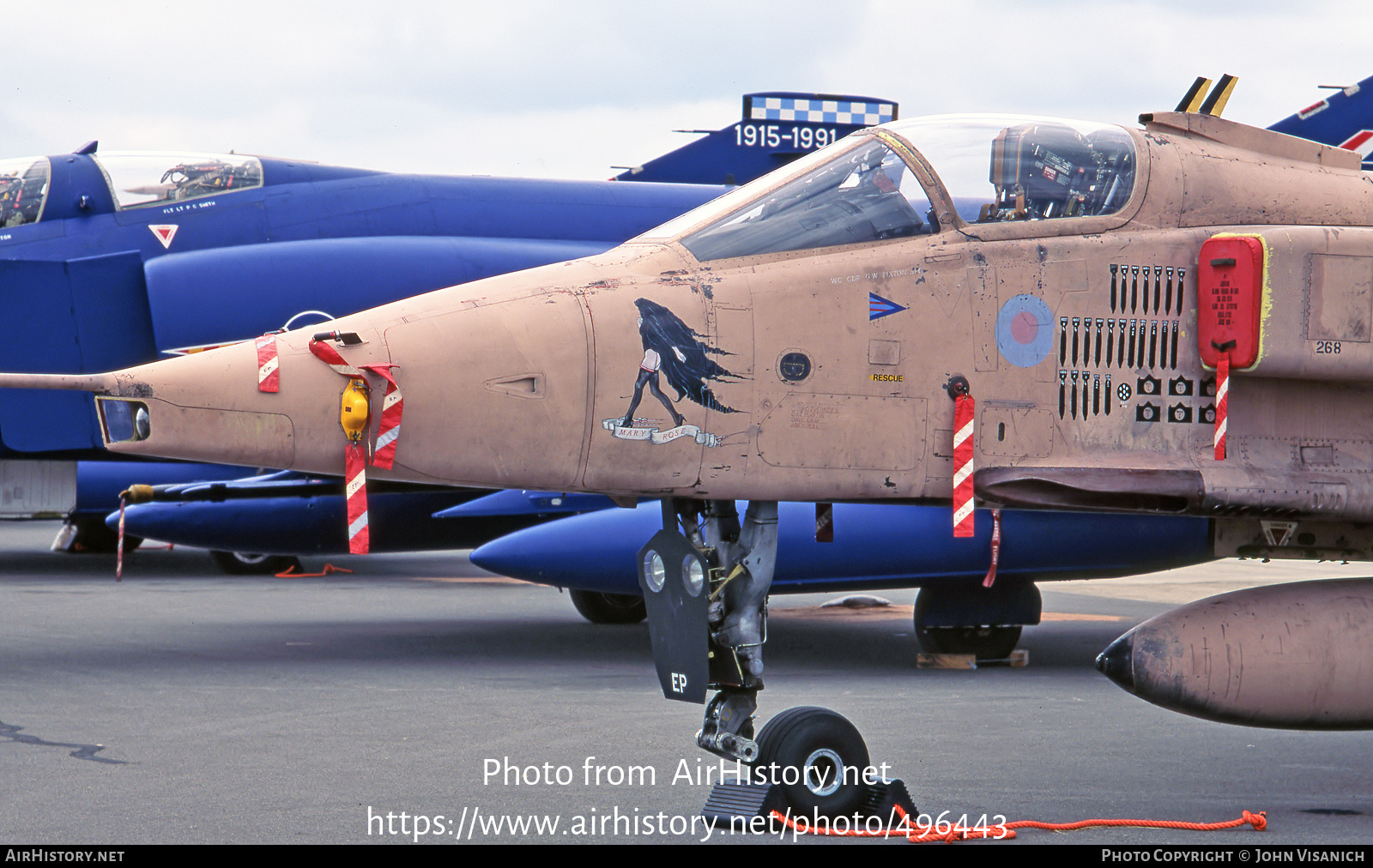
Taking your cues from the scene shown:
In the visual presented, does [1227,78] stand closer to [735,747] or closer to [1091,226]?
[1091,226]

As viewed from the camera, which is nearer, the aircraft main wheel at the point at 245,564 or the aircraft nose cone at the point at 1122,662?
the aircraft nose cone at the point at 1122,662

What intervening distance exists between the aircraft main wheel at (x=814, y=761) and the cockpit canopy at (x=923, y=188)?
1655mm

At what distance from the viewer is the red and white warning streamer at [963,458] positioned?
486 centimetres

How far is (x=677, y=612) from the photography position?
4.93m

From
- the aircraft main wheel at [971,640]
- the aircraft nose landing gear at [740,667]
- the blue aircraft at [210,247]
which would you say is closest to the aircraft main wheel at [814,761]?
the aircraft nose landing gear at [740,667]

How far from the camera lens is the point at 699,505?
5074 millimetres

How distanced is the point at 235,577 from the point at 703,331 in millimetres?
13859

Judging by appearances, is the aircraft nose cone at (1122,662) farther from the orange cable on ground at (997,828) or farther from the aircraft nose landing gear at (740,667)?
the aircraft nose landing gear at (740,667)

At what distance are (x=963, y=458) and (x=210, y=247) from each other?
9.07 meters

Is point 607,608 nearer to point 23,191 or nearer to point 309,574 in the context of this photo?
point 23,191

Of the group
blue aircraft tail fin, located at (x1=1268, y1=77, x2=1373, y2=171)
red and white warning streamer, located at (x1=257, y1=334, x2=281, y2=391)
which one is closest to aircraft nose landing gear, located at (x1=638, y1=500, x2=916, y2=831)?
red and white warning streamer, located at (x1=257, y1=334, x2=281, y2=391)

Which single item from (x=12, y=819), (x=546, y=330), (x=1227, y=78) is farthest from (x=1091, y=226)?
(x=12, y=819)

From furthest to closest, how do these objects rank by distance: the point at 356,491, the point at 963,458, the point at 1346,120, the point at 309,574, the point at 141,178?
the point at 309,574, the point at 141,178, the point at 1346,120, the point at 963,458, the point at 356,491

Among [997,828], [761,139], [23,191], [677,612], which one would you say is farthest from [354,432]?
[761,139]
